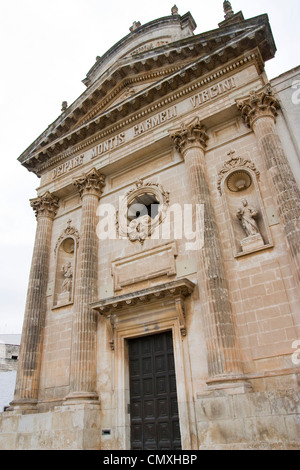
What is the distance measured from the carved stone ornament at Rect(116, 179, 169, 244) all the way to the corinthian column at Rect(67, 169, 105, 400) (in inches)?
47.9

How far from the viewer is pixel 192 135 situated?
447 inches

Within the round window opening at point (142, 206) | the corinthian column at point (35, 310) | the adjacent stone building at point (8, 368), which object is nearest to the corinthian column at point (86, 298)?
the round window opening at point (142, 206)

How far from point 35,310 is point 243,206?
26.8 ft

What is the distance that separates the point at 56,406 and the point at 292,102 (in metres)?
→ 11.5

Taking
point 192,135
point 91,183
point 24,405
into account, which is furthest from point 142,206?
point 24,405

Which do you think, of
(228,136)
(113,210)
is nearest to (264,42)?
(228,136)

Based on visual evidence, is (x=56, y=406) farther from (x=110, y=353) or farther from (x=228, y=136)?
(x=228, y=136)

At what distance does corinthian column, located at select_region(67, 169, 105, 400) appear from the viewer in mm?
10273

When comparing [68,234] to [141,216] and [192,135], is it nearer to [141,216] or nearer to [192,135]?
[141,216]

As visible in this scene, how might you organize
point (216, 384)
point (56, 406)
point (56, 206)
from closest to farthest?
point (216, 384) → point (56, 406) → point (56, 206)

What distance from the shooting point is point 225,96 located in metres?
11.3

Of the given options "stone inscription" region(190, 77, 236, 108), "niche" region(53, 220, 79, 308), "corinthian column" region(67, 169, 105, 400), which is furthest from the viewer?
"niche" region(53, 220, 79, 308)

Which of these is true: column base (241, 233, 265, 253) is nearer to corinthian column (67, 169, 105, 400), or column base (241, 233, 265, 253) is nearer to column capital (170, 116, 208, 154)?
column capital (170, 116, 208, 154)

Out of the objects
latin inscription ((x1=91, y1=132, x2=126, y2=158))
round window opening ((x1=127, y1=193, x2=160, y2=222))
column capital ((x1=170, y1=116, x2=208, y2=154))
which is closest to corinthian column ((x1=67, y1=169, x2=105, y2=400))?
latin inscription ((x1=91, y1=132, x2=126, y2=158))
